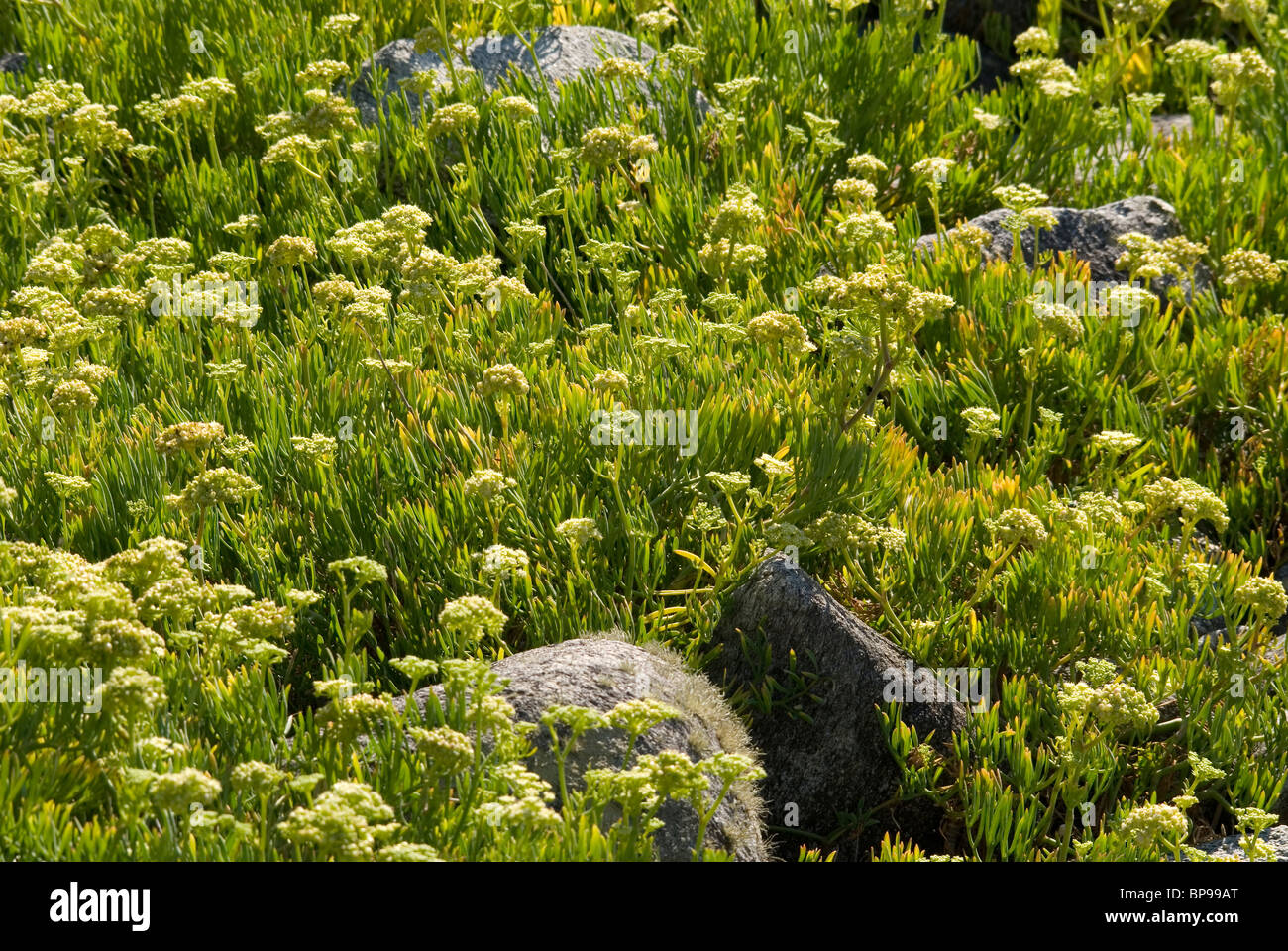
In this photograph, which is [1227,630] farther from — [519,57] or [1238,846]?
[519,57]

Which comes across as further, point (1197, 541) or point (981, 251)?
point (981, 251)

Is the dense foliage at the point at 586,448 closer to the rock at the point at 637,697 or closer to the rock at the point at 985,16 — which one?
the rock at the point at 637,697

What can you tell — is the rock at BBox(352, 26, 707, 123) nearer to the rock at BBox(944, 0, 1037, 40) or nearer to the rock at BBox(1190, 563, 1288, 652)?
the rock at BBox(944, 0, 1037, 40)

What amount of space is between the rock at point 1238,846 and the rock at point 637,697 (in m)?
1.33

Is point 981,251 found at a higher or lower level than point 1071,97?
lower

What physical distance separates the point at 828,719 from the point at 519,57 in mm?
4470

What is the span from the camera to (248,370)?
4891 mm

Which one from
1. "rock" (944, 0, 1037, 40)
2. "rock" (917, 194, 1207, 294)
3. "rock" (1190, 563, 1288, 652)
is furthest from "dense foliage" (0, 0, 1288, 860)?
"rock" (944, 0, 1037, 40)

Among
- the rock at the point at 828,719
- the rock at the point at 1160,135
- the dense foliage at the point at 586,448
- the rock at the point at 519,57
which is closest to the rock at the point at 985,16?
the rock at the point at 1160,135

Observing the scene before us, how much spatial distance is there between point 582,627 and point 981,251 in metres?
3.00

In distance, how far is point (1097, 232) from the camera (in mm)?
6184

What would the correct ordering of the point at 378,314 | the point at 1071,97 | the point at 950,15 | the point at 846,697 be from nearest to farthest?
the point at 846,697 → the point at 378,314 → the point at 1071,97 → the point at 950,15

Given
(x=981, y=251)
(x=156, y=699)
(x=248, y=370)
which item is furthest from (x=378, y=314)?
(x=981, y=251)

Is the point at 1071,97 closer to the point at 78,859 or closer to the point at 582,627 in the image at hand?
the point at 582,627
